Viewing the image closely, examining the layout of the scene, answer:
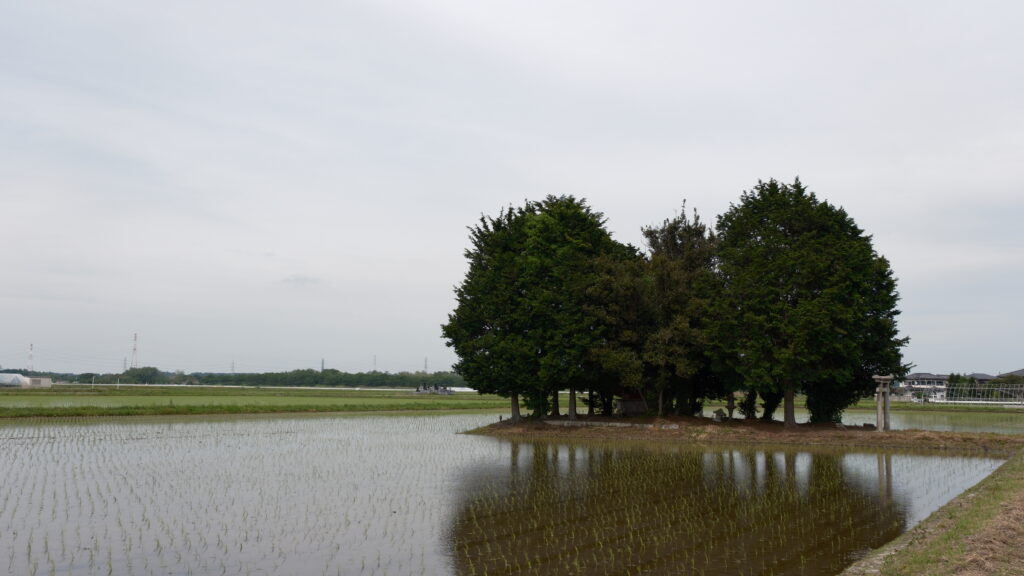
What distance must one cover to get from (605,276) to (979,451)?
20179mm

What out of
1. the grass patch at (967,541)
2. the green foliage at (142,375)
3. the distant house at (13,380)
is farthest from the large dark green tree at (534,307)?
the green foliage at (142,375)

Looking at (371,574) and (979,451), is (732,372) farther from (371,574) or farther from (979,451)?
(371,574)

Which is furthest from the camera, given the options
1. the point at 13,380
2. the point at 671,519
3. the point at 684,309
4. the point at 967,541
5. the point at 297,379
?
the point at 297,379

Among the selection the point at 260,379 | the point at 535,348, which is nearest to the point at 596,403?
the point at 535,348

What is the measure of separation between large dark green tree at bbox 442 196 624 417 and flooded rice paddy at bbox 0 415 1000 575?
31.3 ft

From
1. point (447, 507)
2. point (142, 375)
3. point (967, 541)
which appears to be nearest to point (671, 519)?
point (447, 507)

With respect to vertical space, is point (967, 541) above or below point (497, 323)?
below

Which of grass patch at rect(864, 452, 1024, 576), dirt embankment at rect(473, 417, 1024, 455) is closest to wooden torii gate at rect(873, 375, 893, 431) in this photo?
dirt embankment at rect(473, 417, 1024, 455)

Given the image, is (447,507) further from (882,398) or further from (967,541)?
(882,398)

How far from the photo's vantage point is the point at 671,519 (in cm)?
1652

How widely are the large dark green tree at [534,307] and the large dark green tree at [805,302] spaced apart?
8.32 meters

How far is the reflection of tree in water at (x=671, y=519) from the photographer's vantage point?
491 inches

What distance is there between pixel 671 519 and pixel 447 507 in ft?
18.8

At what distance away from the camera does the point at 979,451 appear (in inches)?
1238
